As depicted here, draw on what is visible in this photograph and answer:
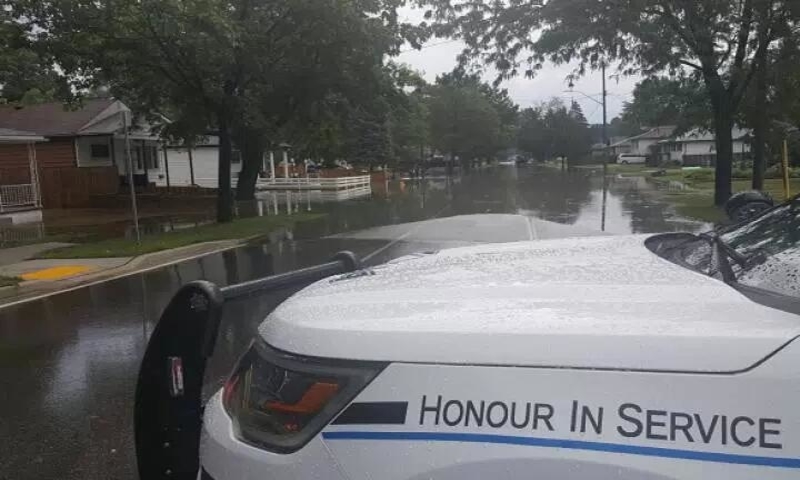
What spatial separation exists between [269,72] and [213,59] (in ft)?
10.4

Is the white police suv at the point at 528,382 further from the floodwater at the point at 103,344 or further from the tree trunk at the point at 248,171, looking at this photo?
the tree trunk at the point at 248,171

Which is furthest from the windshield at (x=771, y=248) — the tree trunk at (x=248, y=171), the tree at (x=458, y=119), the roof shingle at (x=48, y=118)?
the tree at (x=458, y=119)

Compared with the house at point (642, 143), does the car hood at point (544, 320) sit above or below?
below

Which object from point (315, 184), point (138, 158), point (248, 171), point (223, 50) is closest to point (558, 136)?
point (315, 184)

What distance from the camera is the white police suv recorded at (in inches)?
Answer: 60.3

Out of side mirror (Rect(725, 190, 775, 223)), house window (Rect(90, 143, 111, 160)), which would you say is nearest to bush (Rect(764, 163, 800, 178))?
house window (Rect(90, 143, 111, 160))

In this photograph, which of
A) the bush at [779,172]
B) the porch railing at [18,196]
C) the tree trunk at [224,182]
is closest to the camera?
the tree trunk at [224,182]

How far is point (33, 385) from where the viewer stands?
5859mm

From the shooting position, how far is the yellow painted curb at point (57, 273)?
38.9 ft

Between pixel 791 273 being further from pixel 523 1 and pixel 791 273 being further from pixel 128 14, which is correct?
pixel 523 1

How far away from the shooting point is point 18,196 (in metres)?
26.1

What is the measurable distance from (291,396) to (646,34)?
807 inches

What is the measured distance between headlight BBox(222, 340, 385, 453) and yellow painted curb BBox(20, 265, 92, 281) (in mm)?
11093

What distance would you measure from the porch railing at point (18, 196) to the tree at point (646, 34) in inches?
635
